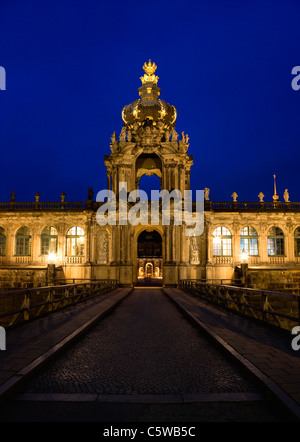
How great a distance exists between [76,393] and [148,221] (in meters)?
27.0

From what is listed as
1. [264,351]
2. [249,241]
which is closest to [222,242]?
[249,241]

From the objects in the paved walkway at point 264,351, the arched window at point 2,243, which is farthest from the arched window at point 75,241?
the paved walkway at point 264,351

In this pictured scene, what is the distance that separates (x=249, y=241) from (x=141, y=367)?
29206 mm

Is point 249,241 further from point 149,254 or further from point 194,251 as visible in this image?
point 149,254

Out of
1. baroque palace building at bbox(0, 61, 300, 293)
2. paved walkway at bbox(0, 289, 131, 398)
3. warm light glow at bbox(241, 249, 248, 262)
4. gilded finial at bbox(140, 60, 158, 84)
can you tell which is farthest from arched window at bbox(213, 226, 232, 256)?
paved walkway at bbox(0, 289, 131, 398)

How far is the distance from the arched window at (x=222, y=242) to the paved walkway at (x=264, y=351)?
22.4 m

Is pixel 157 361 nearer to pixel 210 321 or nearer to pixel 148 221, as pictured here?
pixel 210 321

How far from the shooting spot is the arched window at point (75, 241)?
32750 millimetres

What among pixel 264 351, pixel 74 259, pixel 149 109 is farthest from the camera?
pixel 149 109

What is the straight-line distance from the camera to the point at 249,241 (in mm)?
33094

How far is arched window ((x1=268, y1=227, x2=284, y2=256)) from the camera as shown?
109 ft

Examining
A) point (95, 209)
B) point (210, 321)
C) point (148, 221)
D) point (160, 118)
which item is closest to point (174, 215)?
point (148, 221)

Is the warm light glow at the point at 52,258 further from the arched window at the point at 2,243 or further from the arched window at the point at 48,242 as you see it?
the arched window at the point at 2,243

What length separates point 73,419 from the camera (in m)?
3.75
